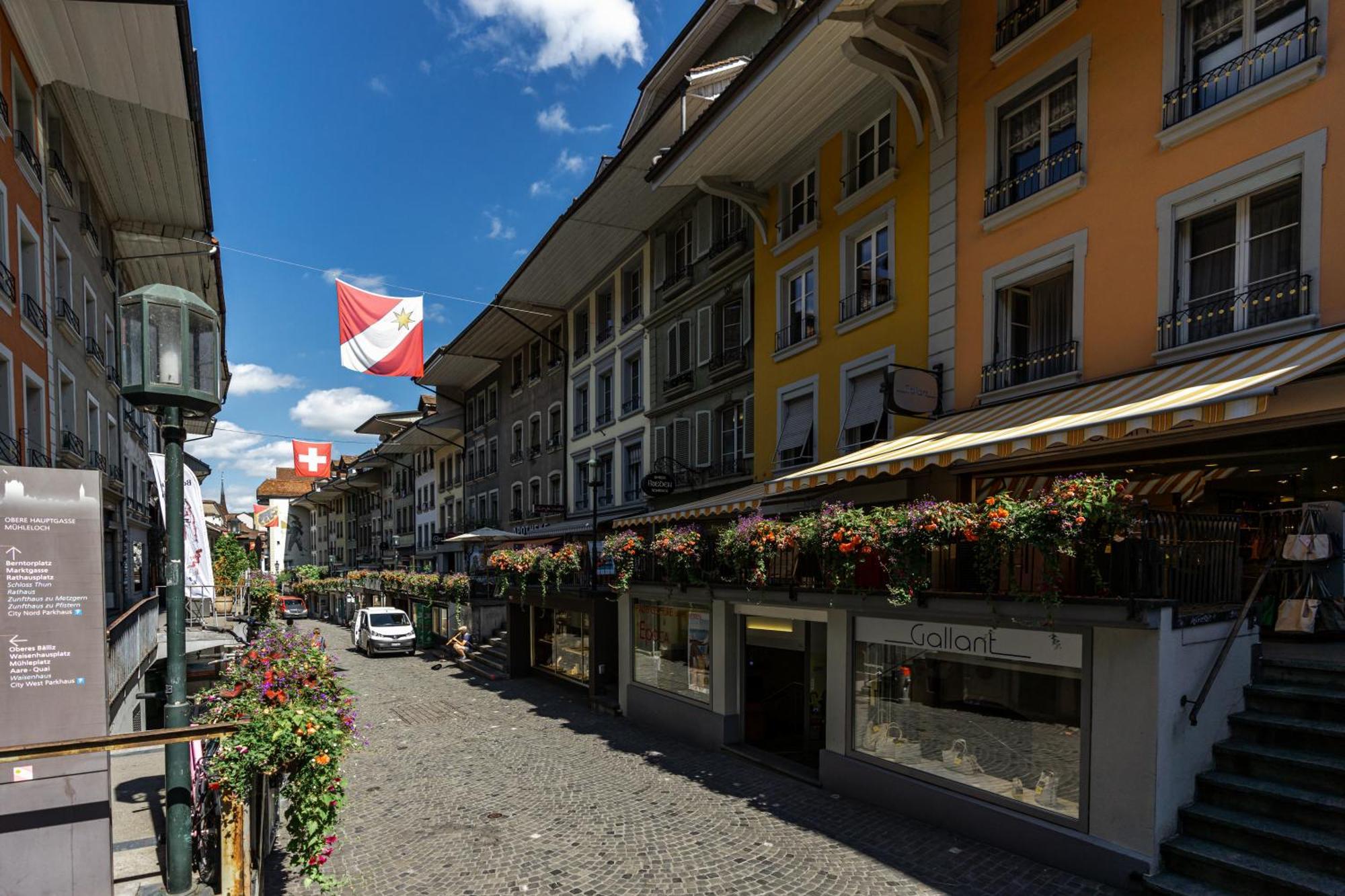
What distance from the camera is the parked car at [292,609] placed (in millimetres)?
41125

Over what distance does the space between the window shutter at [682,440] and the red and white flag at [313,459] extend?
84.0 ft

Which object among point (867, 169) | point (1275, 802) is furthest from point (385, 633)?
point (1275, 802)

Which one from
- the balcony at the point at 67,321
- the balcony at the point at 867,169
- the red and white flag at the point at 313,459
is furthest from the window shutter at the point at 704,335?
the red and white flag at the point at 313,459

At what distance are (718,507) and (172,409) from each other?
9533mm

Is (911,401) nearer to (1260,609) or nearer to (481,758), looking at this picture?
(1260,609)

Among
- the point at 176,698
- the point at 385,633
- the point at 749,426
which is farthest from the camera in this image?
the point at 385,633

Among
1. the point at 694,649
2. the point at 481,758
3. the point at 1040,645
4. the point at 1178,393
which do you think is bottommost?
the point at 481,758

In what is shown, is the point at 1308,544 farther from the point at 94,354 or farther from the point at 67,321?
the point at 94,354

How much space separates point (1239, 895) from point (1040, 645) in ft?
8.23

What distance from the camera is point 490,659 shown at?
2350 centimetres

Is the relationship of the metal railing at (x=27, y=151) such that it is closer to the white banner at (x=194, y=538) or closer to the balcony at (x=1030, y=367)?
the white banner at (x=194, y=538)

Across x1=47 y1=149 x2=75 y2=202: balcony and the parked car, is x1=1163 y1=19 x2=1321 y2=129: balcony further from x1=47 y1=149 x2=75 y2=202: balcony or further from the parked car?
the parked car

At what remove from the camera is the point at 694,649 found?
13523 millimetres

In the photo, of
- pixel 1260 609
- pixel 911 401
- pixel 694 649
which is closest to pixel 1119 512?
pixel 1260 609
